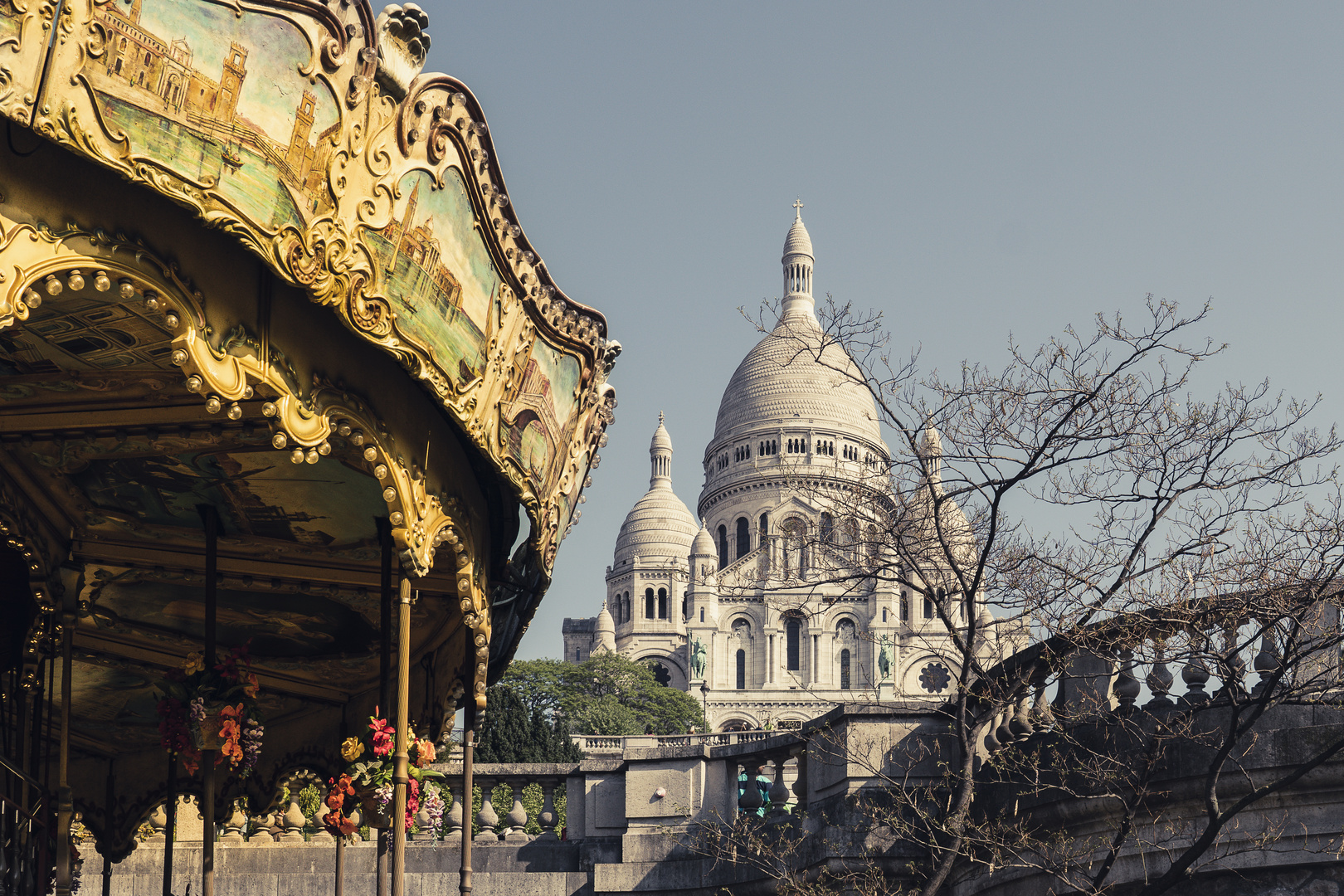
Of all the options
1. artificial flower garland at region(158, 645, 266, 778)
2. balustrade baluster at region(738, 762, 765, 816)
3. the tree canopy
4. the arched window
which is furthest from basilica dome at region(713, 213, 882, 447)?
artificial flower garland at region(158, 645, 266, 778)

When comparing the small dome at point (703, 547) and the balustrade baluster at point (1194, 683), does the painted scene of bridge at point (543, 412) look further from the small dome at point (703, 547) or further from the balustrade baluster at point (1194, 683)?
the small dome at point (703, 547)

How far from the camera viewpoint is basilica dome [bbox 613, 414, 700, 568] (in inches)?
4919

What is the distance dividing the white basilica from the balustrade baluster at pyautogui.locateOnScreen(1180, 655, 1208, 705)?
8964 centimetres

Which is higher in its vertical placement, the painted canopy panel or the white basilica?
the white basilica

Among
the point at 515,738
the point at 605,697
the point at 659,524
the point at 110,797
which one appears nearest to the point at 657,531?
the point at 659,524

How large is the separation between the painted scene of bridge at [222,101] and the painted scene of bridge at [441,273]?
0.66m

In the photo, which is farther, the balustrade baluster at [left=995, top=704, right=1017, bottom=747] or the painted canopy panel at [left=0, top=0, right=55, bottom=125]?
the balustrade baluster at [left=995, top=704, right=1017, bottom=747]

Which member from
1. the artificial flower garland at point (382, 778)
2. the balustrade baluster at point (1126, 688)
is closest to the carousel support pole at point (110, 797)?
the artificial flower garland at point (382, 778)

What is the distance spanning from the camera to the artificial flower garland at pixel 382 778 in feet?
33.0

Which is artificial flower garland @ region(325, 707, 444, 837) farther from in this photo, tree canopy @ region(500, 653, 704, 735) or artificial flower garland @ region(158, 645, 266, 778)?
tree canopy @ region(500, 653, 704, 735)

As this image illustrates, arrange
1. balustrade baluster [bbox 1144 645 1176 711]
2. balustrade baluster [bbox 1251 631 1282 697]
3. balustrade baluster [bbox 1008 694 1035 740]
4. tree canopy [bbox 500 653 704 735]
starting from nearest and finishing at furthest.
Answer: balustrade baluster [bbox 1251 631 1282 697], balustrade baluster [bbox 1144 645 1176 711], balustrade baluster [bbox 1008 694 1035 740], tree canopy [bbox 500 653 704 735]

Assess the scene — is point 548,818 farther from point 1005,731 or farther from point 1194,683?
point 1194,683

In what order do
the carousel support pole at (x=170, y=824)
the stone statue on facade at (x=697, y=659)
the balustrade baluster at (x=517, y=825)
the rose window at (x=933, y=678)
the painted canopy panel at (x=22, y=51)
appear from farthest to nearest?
1. the stone statue on facade at (x=697, y=659)
2. the rose window at (x=933, y=678)
3. the balustrade baluster at (x=517, y=825)
4. the carousel support pole at (x=170, y=824)
5. the painted canopy panel at (x=22, y=51)

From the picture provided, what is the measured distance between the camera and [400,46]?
789 centimetres
